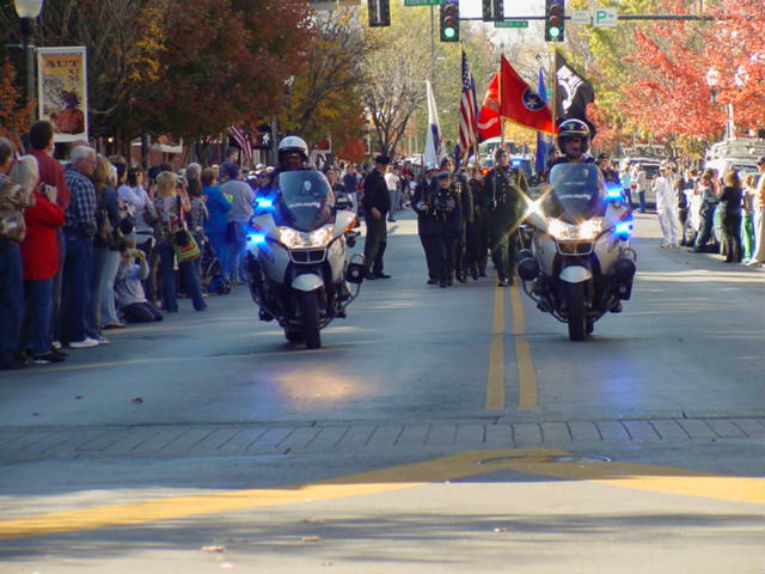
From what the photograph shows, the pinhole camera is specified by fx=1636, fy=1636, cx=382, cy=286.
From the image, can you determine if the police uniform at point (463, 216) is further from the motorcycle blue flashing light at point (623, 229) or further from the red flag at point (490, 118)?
the red flag at point (490, 118)

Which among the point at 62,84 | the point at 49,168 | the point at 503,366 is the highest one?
the point at 62,84

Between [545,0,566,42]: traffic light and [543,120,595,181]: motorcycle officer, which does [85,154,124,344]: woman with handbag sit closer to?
[543,120,595,181]: motorcycle officer

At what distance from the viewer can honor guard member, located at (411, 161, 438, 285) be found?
79.4ft

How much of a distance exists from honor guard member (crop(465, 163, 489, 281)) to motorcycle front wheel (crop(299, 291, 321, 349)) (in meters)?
9.95

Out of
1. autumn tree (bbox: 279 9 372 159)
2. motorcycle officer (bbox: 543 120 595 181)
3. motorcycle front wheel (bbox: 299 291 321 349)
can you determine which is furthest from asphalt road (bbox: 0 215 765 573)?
autumn tree (bbox: 279 9 372 159)

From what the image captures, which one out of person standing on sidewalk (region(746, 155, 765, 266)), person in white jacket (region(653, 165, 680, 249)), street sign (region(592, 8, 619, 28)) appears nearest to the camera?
person standing on sidewalk (region(746, 155, 765, 266))

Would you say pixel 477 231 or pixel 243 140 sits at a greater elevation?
pixel 243 140

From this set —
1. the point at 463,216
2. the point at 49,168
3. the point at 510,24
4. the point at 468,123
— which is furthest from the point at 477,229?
the point at 510,24

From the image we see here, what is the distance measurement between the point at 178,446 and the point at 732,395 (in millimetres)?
4121

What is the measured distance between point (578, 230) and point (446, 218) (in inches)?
342

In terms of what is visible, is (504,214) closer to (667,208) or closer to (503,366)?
(667,208)

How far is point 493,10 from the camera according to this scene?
40.2m

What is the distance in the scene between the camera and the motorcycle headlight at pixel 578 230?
1573 centimetres

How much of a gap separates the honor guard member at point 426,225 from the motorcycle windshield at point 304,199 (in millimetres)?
8321
